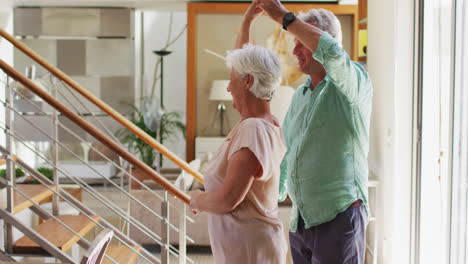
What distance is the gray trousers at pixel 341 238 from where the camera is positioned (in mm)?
1450

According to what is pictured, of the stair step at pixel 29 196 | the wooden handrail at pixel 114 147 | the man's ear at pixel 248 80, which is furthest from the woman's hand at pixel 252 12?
the stair step at pixel 29 196

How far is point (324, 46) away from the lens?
1.35 m

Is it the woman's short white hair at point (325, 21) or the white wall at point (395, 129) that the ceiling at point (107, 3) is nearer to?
the white wall at point (395, 129)

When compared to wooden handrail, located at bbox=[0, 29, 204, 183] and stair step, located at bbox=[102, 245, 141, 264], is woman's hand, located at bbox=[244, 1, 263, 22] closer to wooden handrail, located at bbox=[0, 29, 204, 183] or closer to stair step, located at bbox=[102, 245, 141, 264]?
wooden handrail, located at bbox=[0, 29, 204, 183]

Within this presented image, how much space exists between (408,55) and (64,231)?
99.5 inches

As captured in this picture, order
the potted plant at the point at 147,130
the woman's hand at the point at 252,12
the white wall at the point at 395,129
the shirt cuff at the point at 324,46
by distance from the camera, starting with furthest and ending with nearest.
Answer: the potted plant at the point at 147,130, the white wall at the point at 395,129, the woman's hand at the point at 252,12, the shirt cuff at the point at 324,46

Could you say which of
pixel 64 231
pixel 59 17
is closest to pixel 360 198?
pixel 64 231

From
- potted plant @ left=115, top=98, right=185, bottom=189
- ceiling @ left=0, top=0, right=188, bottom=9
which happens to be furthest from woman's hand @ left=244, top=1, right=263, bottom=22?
ceiling @ left=0, top=0, right=188, bottom=9

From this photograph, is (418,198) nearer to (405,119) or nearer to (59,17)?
(405,119)

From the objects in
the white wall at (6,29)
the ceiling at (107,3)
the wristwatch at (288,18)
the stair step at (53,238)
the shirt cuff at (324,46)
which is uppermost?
the ceiling at (107,3)

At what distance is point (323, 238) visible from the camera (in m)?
1.47

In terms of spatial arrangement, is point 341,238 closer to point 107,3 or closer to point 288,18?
point 288,18

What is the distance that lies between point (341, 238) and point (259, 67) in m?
0.57

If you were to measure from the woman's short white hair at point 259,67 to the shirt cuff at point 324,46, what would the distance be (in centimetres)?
12
